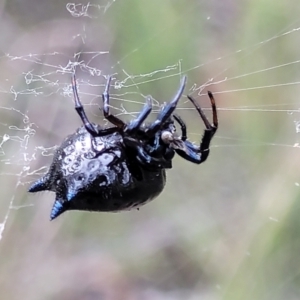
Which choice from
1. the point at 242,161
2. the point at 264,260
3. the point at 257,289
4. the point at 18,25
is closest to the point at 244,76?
the point at 242,161

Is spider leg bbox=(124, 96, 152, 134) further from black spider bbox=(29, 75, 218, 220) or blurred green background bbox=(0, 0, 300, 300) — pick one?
blurred green background bbox=(0, 0, 300, 300)

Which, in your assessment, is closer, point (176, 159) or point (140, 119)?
point (140, 119)

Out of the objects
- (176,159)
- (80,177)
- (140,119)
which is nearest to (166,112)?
(140,119)

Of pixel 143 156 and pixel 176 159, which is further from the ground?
pixel 143 156

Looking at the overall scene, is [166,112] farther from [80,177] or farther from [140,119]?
[80,177]

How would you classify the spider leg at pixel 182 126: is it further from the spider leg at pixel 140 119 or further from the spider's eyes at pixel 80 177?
the spider's eyes at pixel 80 177

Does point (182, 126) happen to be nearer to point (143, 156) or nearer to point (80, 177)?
point (143, 156)

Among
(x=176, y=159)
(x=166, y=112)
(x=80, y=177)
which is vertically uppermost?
(x=166, y=112)
